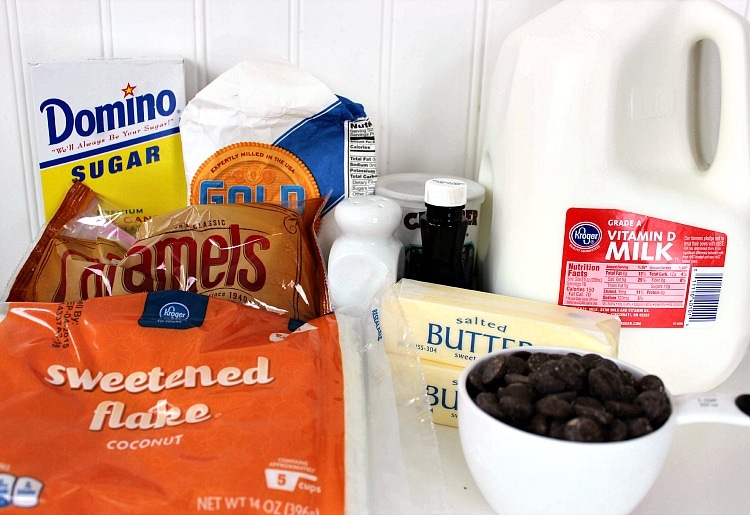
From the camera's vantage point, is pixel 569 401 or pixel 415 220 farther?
pixel 415 220

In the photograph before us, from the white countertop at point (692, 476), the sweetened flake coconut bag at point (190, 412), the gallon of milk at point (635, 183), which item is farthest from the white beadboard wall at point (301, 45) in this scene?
the white countertop at point (692, 476)

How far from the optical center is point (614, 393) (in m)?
0.46

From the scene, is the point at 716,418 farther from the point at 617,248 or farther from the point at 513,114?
the point at 513,114

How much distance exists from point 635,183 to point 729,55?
0.43 feet

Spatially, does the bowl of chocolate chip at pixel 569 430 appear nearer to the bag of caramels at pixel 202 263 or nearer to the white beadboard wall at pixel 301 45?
the bag of caramels at pixel 202 263

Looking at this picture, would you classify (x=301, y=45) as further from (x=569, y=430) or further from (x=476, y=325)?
(x=569, y=430)

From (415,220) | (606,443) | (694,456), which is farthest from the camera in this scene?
(415,220)

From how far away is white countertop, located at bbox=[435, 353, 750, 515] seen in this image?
20.9 inches

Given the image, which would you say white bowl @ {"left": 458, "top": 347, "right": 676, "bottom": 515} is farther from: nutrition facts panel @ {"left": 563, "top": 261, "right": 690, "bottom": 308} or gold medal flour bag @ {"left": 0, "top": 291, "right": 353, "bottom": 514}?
nutrition facts panel @ {"left": 563, "top": 261, "right": 690, "bottom": 308}

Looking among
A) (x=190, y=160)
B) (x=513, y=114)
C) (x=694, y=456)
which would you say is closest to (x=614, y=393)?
(x=694, y=456)

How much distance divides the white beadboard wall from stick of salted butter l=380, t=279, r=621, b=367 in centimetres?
28

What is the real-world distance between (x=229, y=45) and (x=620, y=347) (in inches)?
20.2

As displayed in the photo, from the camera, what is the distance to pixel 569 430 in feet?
1.41

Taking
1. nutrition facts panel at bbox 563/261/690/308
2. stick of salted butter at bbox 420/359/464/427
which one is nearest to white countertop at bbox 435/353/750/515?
stick of salted butter at bbox 420/359/464/427
